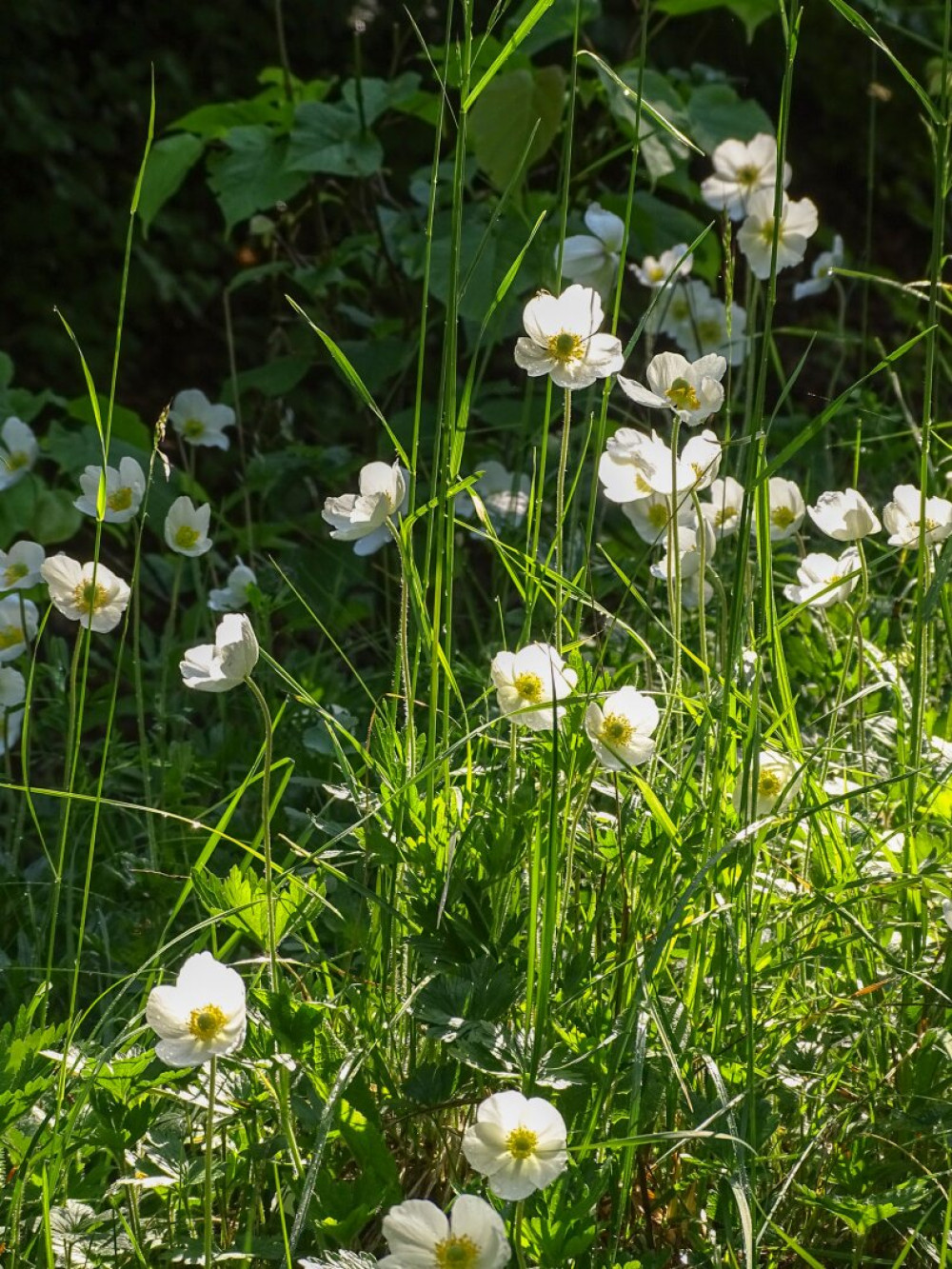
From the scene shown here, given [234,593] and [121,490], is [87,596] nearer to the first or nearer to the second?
[121,490]

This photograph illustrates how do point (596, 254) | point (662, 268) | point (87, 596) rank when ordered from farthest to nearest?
point (662, 268)
point (596, 254)
point (87, 596)

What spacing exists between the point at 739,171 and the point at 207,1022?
1406mm

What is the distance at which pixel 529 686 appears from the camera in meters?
1.05

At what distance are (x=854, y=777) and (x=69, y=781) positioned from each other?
0.70 metres

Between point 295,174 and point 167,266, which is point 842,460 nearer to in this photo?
point 295,174

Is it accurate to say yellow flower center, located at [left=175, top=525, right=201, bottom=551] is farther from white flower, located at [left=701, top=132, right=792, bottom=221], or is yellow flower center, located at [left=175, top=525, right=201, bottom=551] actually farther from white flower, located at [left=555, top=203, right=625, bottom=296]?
white flower, located at [left=701, top=132, right=792, bottom=221]

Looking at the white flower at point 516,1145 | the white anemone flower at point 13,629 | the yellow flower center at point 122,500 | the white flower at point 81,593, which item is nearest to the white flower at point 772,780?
the white flower at point 516,1145

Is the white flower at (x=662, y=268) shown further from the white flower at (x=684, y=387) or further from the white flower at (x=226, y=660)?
the white flower at (x=226, y=660)

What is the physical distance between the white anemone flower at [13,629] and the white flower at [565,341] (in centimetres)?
61

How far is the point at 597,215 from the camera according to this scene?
5.93ft

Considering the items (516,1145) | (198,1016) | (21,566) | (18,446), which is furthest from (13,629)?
(516,1145)

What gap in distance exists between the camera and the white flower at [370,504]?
1113 mm

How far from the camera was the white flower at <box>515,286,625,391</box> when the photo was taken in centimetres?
110

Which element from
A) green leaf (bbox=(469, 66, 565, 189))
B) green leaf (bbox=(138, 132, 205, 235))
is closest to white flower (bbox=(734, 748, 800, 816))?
green leaf (bbox=(469, 66, 565, 189))
